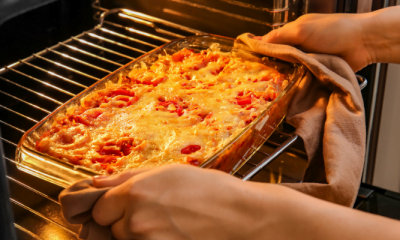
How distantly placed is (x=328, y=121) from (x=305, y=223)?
0.45 metres

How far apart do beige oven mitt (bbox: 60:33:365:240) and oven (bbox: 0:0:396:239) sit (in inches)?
3.7

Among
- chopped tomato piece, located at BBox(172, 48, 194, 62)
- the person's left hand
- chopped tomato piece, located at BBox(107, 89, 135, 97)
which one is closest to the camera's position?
the person's left hand

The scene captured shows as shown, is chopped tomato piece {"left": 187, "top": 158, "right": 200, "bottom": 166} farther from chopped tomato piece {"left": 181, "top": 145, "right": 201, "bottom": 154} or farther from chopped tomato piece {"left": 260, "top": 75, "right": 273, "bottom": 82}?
chopped tomato piece {"left": 260, "top": 75, "right": 273, "bottom": 82}

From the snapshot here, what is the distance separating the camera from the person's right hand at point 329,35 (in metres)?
1.09

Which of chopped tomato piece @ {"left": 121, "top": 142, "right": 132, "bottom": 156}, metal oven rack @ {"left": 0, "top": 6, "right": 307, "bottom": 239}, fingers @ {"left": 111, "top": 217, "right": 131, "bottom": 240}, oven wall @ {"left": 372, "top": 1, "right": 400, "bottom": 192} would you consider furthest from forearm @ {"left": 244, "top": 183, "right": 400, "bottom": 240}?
oven wall @ {"left": 372, "top": 1, "right": 400, "bottom": 192}

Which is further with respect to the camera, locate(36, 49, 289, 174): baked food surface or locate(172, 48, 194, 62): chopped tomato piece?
locate(172, 48, 194, 62): chopped tomato piece

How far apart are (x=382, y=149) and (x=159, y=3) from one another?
0.89 metres

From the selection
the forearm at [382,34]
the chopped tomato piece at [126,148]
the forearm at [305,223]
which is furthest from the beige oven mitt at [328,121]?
the chopped tomato piece at [126,148]

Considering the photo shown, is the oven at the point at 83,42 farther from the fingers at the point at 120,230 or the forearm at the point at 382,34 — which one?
the fingers at the point at 120,230

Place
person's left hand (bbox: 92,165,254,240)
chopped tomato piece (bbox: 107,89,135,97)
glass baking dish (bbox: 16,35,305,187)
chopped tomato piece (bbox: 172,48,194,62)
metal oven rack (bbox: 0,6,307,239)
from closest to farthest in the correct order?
1. person's left hand (bbox: 92,165,254,240)
2. glass baking dish (bbox: 16,35,305,187)
3. metal oven rack (bbox: 0,6,307,239)
4. chopped tomato piece (bbox: 107,89,135,97)
5. chopped tomato piece (bbox: 172,48,194,62)

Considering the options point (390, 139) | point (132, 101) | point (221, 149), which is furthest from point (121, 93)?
point (390, 139)

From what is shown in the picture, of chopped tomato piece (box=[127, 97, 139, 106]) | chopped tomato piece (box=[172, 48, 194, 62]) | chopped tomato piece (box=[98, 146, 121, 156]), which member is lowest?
A: chopped tomato piece (box=[98, 146, 121, 156])

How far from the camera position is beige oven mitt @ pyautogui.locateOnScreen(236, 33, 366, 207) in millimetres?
874

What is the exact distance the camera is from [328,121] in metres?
0.98
